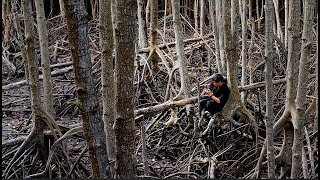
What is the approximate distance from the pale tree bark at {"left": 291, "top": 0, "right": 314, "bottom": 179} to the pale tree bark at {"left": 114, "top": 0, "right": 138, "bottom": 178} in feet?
4.23

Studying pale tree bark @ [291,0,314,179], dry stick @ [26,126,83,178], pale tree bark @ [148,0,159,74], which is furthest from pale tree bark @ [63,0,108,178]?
pale tree bark @ [148,0,159,74]

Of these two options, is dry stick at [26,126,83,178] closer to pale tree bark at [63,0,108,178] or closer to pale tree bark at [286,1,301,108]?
pale tree bark at [63,0,108,178]

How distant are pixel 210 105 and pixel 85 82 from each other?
2.60 m

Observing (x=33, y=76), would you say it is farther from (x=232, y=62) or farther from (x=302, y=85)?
(x=302, y=85)

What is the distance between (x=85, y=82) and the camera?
2533mm

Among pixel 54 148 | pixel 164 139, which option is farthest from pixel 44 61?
pixel 164 139

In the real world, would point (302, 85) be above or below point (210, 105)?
above

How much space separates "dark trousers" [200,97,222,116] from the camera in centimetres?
495

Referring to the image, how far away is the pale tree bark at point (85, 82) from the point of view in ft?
8.00

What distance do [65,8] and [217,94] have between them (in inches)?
106

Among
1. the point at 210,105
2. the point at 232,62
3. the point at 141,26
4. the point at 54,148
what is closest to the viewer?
A: the point at 54,148

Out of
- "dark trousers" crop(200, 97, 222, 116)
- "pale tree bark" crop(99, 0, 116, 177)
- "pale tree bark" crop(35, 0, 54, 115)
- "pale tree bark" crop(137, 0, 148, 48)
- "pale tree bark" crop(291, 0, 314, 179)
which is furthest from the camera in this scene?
"pale tree bark" crop(137, 0, 148, 48)

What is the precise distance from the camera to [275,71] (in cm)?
764

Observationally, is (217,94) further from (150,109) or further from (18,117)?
(18,117)
